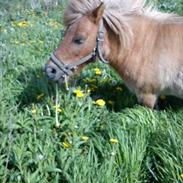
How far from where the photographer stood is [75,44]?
4.59m

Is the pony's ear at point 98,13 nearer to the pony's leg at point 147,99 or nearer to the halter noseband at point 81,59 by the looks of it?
the halter noseband at point 81,59

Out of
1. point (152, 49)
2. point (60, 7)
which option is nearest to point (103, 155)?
point (152, 49)

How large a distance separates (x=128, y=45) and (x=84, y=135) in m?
1.12

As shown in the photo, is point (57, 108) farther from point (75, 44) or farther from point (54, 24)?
point (54, 24)

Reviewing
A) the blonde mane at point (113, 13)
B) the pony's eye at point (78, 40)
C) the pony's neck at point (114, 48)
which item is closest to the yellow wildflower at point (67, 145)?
the pony's eye at point (78, 40)

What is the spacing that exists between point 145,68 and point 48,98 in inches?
41.2

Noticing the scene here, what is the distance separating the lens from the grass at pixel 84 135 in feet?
12.0

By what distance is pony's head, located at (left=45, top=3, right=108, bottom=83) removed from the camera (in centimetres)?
457

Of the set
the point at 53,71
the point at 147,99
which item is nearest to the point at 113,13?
the point at 53,71

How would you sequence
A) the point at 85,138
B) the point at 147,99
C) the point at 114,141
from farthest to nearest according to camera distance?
the point at 147,99
the point at 85,138
the point at 114,141

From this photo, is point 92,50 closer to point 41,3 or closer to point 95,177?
point 95,177

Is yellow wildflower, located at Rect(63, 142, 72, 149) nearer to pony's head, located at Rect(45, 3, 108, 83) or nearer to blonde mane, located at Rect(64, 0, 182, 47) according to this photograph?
pony's head, located at Rect(45, 3, 108, 83)

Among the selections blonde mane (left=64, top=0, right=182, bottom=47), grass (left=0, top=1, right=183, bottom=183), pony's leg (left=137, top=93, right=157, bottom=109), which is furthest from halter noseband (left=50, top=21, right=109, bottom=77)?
pony's leg (left=137, top=93, right=157, bottom=109)

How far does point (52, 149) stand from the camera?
12.7 ft
